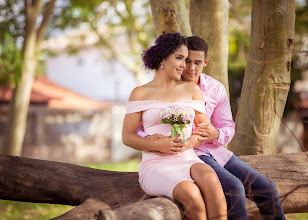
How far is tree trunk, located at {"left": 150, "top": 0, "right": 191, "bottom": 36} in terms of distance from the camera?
17.0ft

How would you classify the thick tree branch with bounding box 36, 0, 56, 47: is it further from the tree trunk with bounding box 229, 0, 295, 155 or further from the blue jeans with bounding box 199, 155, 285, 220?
the blue jeans with bounding box 199, 155, 285, 220

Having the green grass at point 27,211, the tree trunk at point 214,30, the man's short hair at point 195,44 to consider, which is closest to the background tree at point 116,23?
the green grass at point 27,211

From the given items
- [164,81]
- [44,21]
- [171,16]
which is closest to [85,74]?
[44,21]

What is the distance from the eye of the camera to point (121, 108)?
18844mm

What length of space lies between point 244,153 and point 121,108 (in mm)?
13742

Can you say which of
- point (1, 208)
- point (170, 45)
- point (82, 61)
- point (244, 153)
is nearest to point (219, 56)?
point (244, 153)

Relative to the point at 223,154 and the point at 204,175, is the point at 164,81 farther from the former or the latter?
the point at 204,175

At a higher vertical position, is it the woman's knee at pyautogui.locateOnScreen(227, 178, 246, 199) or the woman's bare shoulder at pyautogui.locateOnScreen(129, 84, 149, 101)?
the woman's bare shoulder at pyautogui.locateOnScreen(129, 84, 149, 101)

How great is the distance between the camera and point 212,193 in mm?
3430

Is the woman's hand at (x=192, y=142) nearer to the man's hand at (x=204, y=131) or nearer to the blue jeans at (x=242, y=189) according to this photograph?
the man's hand at (x=204, y=131)

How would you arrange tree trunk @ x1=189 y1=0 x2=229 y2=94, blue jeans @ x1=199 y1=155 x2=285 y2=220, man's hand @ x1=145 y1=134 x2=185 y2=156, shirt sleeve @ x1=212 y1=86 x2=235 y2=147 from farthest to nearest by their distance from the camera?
tree trunk @ x1=189 y1=0 x2=229 y2=94 < shirt sleeve @ x1=212 y1=86 x2=235 y2=147 < man's hand @ x1=145 y1=134 x2=185 y2=156 < blue jeans @ x1=199 y1=155 x2=285 y2=220

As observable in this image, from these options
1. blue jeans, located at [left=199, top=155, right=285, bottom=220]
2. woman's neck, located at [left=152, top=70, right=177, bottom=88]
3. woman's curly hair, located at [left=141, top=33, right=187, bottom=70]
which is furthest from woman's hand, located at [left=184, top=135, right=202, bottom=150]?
woman's curly hair, located at [left=141, top=33, right=187, bottom=70]

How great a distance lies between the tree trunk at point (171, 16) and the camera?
5.18 m

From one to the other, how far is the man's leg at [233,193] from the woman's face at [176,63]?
89cm
